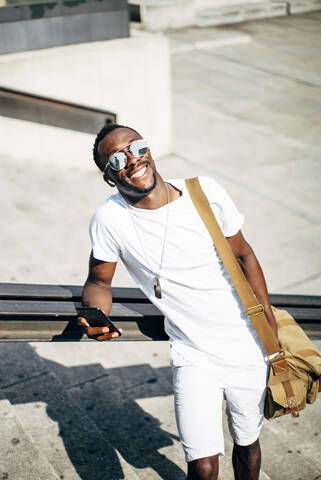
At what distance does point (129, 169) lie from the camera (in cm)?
253

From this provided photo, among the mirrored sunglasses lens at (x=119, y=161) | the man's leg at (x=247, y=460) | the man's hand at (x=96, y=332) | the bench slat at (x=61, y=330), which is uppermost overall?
the mirrored sunglasses lens at (x=119, y=161)

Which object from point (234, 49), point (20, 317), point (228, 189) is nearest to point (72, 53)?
point (228, 189)

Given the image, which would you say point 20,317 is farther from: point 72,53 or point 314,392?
point 72,53

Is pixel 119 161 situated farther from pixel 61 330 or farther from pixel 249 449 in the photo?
pixel 249 449

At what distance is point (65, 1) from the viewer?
7.43 metres

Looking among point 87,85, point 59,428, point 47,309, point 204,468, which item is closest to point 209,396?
point 204,468

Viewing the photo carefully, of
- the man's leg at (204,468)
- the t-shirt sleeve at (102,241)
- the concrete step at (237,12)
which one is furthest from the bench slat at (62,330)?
the concrete step at (237,12)

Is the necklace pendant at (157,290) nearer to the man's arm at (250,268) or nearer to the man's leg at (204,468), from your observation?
the man's arm at (250,268)

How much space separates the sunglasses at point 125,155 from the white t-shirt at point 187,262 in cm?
18

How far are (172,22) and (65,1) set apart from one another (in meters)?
10.3

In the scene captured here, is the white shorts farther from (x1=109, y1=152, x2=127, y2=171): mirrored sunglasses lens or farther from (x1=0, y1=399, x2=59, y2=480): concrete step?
(x1=109, y1=152, x2=127, y2=171): mirrored sunglasses lens

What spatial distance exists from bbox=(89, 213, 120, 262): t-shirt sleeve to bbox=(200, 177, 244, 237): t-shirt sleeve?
461mm

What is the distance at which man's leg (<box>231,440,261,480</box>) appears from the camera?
2732mm

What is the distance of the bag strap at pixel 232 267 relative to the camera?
2.49 m
